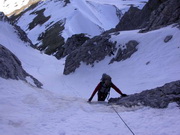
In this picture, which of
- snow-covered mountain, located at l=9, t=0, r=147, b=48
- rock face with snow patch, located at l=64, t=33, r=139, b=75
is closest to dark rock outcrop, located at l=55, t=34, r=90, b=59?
snow-covered mountain, located at l=9, t=0, r=147, b=48

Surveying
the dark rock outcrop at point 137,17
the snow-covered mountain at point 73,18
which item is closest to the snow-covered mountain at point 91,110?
the dark rock outcrop at point 137,17

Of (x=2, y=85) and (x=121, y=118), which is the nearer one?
(x=121, y=118)

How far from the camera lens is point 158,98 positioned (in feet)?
31.2

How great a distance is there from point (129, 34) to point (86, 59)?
571 centimetres

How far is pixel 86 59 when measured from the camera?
29516 mm

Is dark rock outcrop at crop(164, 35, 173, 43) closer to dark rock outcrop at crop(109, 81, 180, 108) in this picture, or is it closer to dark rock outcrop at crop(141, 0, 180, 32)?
dark rock outcrop at crop(141, 0, 180, 32)

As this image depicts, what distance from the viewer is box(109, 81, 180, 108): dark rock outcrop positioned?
908 cm

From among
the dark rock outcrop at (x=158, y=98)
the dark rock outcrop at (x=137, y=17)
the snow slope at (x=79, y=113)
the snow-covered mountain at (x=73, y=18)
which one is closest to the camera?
the snow slope at (x=79, y=113)

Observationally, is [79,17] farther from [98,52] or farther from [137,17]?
[98,52]

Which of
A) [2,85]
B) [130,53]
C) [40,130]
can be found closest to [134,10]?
[130,53]

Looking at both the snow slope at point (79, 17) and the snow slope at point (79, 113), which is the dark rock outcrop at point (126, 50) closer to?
the snow slope at point (79, 113)

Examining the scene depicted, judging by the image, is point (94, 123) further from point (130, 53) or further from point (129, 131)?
point (130, 53)

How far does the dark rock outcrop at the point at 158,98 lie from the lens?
9078 mm

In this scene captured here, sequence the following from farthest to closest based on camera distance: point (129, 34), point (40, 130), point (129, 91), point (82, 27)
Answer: point (82, 27), point (129, 34), point (129, 91), point (40, 130)
